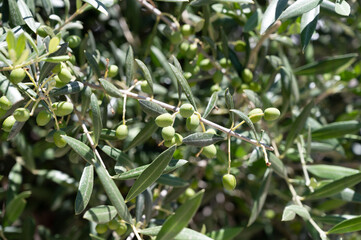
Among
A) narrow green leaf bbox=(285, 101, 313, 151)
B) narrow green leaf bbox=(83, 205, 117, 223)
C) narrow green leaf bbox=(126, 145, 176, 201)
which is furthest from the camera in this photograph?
narrow green leaf bbox=(285, 101, 313, 151)

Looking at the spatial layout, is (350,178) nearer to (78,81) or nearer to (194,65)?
(194,65)

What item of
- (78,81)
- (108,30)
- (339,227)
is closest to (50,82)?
(78,81)

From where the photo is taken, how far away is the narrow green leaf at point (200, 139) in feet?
3.39

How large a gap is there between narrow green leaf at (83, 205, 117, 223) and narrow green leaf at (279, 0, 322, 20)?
0.66 metres

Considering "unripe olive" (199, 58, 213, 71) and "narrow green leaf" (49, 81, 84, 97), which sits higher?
"narrow green leaf" (49, 81, 84, 97)

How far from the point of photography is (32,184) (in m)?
1.94

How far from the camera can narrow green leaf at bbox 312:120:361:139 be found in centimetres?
151

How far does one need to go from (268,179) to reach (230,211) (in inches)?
32.7

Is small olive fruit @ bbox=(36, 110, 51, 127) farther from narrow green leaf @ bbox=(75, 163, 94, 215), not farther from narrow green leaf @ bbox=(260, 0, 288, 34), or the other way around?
narrow green leaf @ bbox=(260, 0, 288, 34)

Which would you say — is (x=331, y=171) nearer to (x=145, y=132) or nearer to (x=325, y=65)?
(x=325, y=65)

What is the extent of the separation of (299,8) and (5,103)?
75 centimetres

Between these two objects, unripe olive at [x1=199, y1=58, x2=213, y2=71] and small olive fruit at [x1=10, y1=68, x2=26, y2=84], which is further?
unripe olive at [x1=199, y1=58, x2=213, y2=71]

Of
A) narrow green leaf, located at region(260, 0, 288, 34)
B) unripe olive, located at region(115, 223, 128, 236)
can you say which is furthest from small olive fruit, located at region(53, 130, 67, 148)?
narrow green leaf, located at region(260, 0, 288, 34)

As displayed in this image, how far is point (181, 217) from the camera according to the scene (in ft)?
2.85
